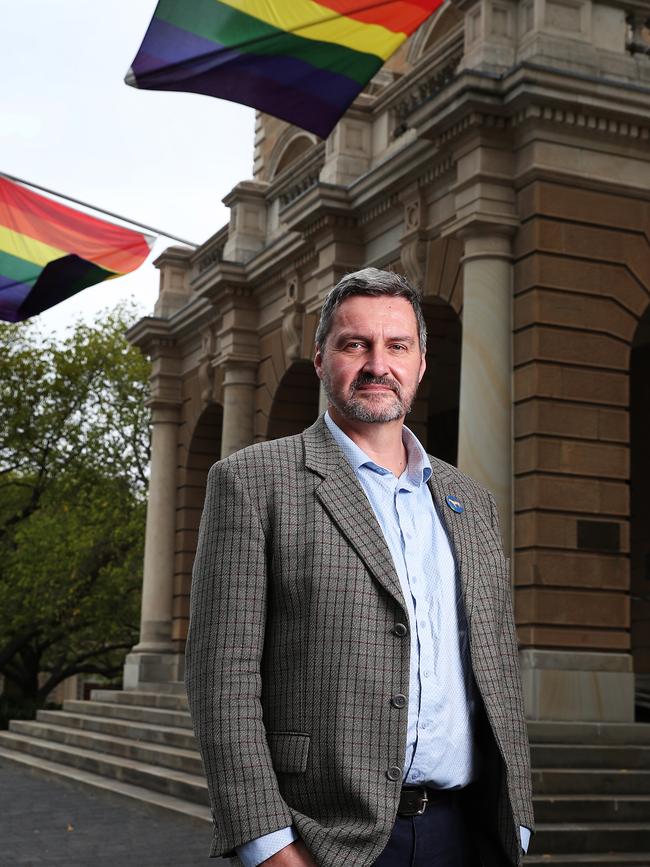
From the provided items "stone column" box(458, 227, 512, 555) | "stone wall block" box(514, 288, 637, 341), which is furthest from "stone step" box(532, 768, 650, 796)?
"stone wall block" box(514, 288, 637, 341)

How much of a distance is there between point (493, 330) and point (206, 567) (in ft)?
37.4

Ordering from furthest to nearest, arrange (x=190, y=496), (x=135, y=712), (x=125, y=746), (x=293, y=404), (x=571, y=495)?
1. (x=190, y=496)
2. (x=293, y=404)
3. (x=135, y=712)
4. (x=125, y=746)
5. (x=571, y=495)

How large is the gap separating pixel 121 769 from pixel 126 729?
2.67 m

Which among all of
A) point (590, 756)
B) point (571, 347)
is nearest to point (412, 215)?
point (571, 347)

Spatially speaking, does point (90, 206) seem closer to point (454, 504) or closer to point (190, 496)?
point (190, 496)

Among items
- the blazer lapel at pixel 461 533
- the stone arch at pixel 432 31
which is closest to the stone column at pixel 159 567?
the stone arch at pixel 432 31

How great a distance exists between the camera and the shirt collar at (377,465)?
9.41ft

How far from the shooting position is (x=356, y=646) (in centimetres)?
259

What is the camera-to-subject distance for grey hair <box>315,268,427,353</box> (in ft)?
9.29

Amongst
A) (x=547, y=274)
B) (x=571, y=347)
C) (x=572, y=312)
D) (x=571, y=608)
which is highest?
(x=547, y=274)

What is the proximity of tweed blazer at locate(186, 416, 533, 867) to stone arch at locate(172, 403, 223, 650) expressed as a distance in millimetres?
20835

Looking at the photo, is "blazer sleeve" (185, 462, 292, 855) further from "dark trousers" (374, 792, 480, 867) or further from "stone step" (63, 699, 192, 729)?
"stone step" (63, 699, 192, 729)

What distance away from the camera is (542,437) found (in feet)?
43.8

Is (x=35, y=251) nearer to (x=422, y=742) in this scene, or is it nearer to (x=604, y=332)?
(x=604, y=332)
